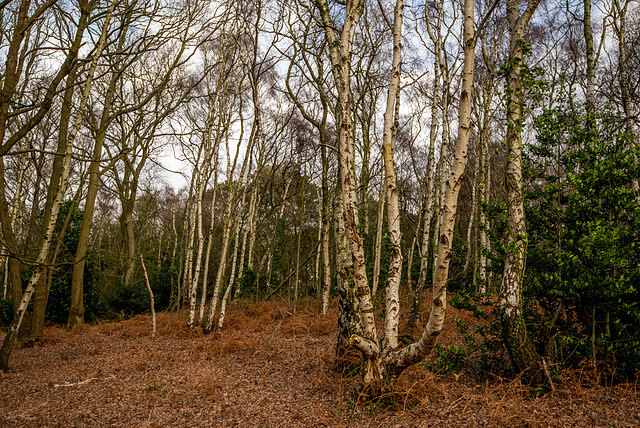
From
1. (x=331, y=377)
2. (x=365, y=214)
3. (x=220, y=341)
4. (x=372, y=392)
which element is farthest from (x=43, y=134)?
(x=372, y=392)

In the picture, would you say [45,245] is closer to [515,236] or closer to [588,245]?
[515,236]

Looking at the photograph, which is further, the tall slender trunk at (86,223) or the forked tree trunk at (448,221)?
the tall slender trunk at (86,223)

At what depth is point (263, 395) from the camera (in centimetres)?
445

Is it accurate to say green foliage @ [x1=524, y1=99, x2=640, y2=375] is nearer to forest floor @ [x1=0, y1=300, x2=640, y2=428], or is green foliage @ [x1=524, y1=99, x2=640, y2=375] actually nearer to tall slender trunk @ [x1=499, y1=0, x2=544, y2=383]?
tall slender trunk @ [x1=499, y1=0, x2=544, y2=383]

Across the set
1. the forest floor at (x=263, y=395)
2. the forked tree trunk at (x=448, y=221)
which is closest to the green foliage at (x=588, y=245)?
the forest floor at (x=263, y=395)

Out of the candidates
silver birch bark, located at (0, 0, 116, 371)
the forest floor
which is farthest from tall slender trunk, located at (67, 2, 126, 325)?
silver birch bark, located at (0, 0, 116, 371)

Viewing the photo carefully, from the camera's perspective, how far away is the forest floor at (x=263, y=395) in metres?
3.66

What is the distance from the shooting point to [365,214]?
10.5 meters

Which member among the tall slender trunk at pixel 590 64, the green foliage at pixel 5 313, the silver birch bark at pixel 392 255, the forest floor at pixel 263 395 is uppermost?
the tall slender trunk at pixel 590 64

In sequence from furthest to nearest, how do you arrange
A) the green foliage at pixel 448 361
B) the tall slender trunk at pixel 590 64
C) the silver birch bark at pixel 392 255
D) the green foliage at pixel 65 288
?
the green foliage at pixel 65 288 → the tall slender trunk at pixel 590 64 → the green foliage at pixel 448 361 → the silver birch bark at pixel 392 255

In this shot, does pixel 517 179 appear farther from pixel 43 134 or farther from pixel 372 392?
pixel 43 134

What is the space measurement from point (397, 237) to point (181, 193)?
22.0 meters

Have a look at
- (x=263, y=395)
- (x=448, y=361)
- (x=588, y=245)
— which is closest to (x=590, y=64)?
(x=588, y=245)

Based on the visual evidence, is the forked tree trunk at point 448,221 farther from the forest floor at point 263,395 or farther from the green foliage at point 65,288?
the green foliage at point 65,288
